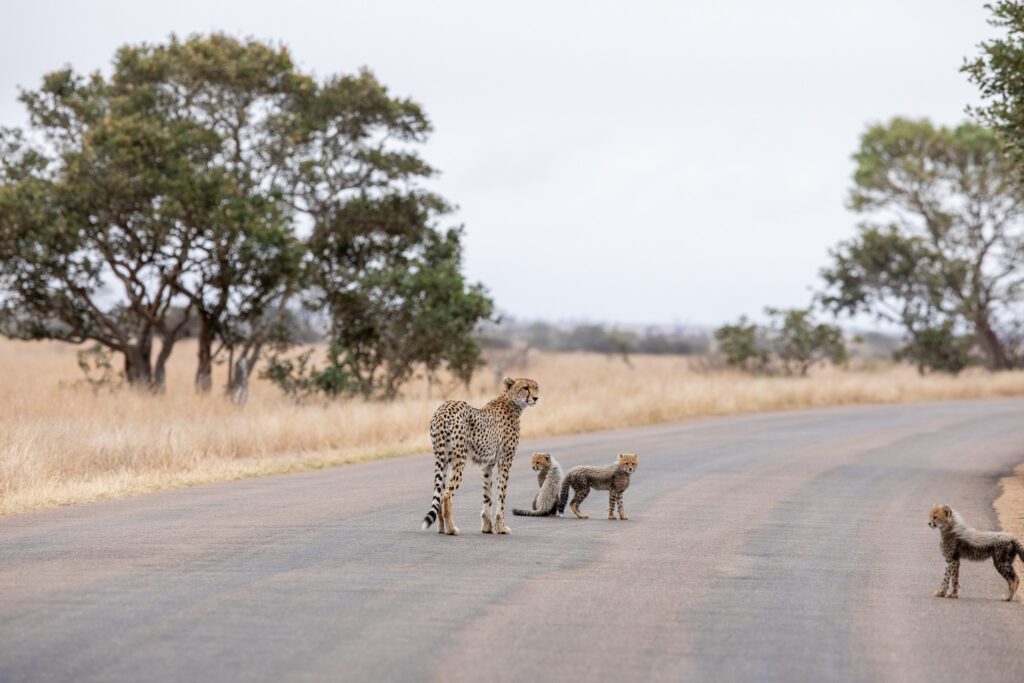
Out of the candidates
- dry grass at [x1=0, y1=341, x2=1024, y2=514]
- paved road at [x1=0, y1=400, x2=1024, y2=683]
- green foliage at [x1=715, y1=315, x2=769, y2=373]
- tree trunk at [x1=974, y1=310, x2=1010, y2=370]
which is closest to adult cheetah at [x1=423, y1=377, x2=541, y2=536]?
paved road at [x1=0, y1=400, x2=1024, y2=683]

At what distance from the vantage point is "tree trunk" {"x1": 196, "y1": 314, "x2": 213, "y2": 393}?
29.0 m

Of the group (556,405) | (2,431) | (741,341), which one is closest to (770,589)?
(2,431)

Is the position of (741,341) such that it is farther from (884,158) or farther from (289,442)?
(289,442)

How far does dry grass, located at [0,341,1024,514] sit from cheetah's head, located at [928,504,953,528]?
334 inches

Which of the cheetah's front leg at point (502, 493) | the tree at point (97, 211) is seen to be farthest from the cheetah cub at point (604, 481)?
the tree at point (97, 211)

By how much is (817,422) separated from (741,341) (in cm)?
1979

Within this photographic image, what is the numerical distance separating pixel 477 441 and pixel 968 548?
159 inches

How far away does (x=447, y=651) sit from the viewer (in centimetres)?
721

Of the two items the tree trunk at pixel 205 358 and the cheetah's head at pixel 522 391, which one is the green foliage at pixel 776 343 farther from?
the cheetah's head at pixel 522 391

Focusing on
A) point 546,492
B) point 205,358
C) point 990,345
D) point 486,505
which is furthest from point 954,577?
point 990,345

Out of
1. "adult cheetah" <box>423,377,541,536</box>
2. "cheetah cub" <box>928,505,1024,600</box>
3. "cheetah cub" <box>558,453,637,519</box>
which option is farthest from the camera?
"cheetah cub" <box>558,453,637,519</box>

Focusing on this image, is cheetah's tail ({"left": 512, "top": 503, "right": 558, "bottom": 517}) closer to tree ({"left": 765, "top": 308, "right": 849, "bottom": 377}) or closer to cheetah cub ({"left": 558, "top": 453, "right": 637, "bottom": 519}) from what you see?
cheetah cub ({"left": 558, "top": 453, "right": 637, "bottom": 519})

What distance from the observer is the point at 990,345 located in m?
53.6

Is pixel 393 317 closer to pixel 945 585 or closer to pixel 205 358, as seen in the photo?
pixel 205 358
